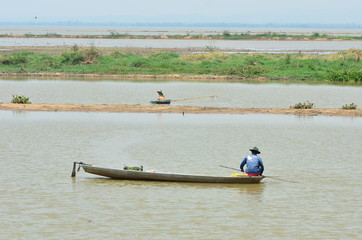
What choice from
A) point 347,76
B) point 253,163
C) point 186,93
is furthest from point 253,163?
point 347,76

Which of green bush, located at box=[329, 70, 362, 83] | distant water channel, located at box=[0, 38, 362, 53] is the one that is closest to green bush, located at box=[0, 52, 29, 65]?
green bush, located at box=[329, 70, 362, 83]

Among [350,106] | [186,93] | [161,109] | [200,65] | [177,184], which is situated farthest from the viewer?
[200,65]

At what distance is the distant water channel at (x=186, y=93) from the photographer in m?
39.2

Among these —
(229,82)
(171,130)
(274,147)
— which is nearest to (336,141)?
(274,147)

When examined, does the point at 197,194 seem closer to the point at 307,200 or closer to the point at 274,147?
the point at 307,200

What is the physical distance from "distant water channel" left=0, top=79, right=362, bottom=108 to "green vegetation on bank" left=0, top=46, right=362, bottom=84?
460cm

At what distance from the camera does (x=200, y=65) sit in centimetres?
5872

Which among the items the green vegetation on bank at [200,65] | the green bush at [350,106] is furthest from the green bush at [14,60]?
the green bush at [350,106]

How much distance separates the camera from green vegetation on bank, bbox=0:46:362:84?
5444 cm

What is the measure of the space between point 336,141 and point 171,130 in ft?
23.1

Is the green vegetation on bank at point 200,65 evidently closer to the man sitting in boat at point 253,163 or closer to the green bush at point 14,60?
the green bush at point 14,60

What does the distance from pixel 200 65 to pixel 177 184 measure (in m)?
39.4

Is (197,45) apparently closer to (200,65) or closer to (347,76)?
(200,65)

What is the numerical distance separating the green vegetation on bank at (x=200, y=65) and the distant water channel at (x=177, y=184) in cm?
2101
